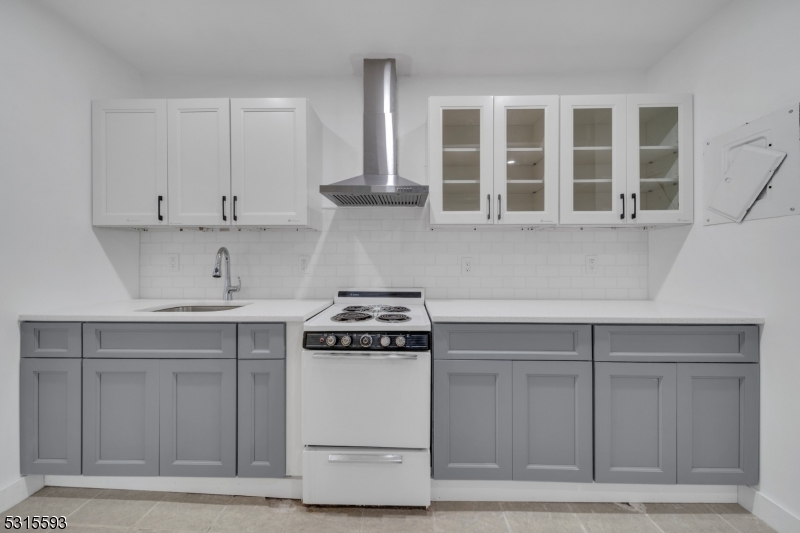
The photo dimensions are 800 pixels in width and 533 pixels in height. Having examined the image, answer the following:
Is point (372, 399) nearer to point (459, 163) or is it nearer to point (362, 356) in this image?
point (362, 356)

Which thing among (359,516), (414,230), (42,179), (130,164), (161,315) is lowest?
(359,516)

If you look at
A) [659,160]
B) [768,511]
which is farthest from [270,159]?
[768,511]

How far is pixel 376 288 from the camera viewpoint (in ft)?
8.85

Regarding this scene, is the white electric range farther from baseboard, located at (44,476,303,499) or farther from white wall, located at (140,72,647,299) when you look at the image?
white wall, located at (140,72,647,299)

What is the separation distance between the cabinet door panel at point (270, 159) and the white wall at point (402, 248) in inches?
14.9

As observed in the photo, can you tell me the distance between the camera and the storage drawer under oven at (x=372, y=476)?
1.86 metres

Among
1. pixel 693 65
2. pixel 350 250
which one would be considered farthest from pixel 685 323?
pixel 350 250

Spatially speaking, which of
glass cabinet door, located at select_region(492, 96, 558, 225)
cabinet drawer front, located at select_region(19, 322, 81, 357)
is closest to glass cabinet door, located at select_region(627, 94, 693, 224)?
glass cabinet door, located at select_region(492, 96, 558, 225)

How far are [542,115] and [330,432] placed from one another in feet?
7.24

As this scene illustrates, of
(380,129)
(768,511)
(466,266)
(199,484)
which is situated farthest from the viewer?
(466,266)

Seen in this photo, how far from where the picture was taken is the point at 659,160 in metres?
2.34

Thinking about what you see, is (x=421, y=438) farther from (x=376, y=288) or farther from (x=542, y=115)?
(x=542, y=115)

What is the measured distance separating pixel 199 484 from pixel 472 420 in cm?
152

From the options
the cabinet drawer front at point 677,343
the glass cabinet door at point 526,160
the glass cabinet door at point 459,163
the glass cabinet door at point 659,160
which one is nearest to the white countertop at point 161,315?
the glass cabinet door at point 459,163
